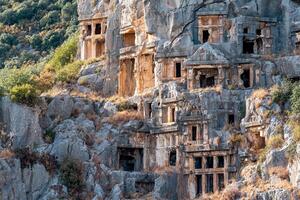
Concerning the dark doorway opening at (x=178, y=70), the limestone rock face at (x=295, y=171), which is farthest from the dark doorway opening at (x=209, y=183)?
the dark doorway opening at (x=178, y=70)

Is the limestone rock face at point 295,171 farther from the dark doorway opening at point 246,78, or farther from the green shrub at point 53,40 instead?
the green shrub at point 53,40

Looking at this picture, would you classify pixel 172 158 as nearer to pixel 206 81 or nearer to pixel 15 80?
pixel 206 81

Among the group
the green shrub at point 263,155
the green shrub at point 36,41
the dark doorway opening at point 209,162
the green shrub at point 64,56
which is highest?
the green shrub at point 36,41

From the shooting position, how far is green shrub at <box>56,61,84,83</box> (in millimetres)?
91812

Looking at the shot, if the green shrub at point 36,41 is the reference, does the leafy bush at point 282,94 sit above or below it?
below

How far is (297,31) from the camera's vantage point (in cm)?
8588

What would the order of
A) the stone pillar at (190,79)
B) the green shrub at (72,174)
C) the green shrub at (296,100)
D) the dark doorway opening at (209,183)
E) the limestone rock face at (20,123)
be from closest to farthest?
the green shrub at (296,100) → the green shrub at (72,174) → the limestone rock face at (20,123) → the dark doorway opening at (209,183) → the stone pillar at (190,79)

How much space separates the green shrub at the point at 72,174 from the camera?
78.1m

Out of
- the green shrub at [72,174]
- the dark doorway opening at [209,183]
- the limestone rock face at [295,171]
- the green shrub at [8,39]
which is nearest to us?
the limestone rock face at [295,171]

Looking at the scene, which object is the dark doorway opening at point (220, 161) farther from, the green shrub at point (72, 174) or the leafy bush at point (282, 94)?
the green shrub at point (72, 174)

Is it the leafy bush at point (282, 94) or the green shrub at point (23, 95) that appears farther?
the green shrub at point (23, 95)

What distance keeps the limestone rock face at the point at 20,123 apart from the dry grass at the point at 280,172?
46.6 feet

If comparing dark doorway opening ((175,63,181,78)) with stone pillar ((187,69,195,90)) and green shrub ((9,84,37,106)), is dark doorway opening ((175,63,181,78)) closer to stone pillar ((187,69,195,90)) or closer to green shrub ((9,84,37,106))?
stone pillar ((187,69,195,90))

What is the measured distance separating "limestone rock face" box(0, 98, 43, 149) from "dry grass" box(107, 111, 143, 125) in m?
5.23
